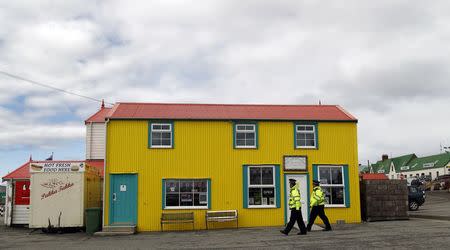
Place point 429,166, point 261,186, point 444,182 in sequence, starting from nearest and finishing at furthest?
point 261,186
point 444,182
point 429,166

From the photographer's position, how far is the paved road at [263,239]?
13.7m

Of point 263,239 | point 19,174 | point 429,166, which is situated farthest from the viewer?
point 429,166

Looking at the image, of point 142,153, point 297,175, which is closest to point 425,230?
point 297,175

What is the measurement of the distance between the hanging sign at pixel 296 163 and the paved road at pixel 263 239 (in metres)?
2.87

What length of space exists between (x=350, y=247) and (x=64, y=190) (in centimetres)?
1189

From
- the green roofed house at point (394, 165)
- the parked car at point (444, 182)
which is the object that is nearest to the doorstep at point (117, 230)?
the parked car at point (444, 182)

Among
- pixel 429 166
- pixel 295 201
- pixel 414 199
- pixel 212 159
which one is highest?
pixel 429 166

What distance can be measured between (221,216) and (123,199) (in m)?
4.00

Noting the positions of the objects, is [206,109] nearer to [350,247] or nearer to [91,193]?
[91,193]

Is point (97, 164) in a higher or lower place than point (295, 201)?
higher

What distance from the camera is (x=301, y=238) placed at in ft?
50.6

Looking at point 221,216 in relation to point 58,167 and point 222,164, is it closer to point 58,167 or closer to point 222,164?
point 222,164

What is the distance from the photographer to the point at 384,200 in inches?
833

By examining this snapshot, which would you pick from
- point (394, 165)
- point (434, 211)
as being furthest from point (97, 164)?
point (394, 165)
